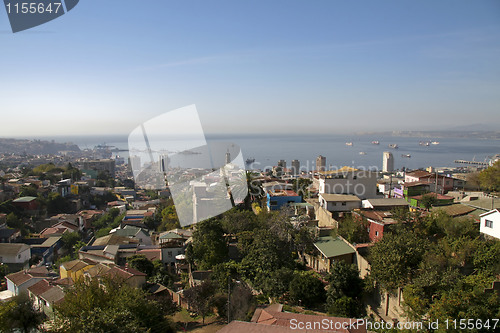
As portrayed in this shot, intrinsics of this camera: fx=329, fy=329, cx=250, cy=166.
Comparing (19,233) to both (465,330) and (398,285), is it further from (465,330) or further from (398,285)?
(465,330)

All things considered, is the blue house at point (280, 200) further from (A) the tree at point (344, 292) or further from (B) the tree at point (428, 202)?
(A) the tree at point (344, 292)

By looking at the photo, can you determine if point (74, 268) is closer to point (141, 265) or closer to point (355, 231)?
point (141, 265)

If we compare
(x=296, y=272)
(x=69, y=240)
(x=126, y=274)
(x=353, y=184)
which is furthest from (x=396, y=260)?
(x=69, y=240)

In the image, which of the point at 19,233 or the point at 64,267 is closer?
the point at 64,267

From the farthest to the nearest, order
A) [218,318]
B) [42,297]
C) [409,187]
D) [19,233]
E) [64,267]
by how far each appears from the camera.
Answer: [19,233] < [409,187] < [64,267] < [42,297] < [218,318]

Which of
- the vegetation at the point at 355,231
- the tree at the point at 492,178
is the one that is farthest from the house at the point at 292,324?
the tree at the point at 492,178

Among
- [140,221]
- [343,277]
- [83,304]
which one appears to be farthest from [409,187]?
[140,221]
